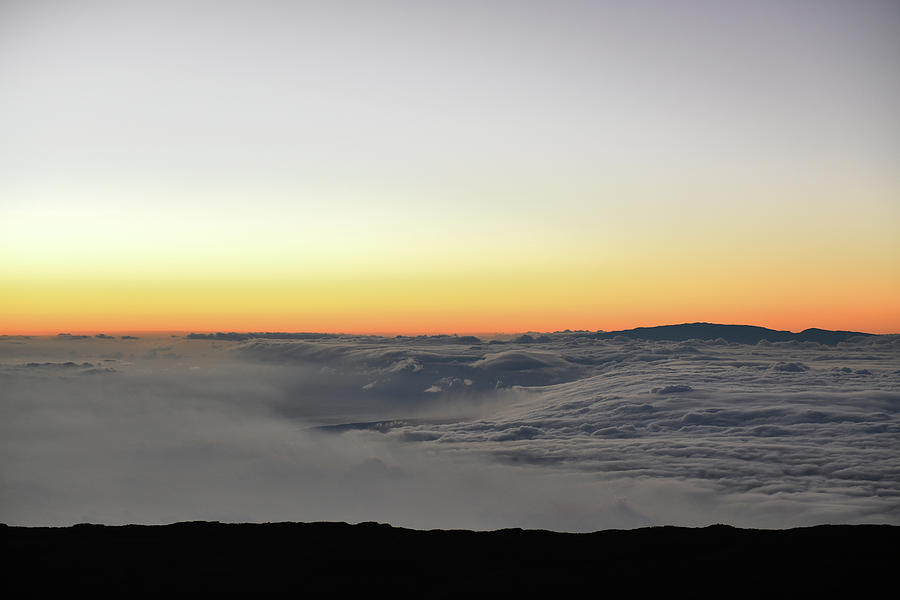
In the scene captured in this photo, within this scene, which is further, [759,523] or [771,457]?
[771,457]

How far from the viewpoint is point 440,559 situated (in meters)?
12.5

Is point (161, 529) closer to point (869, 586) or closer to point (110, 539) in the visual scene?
point (110, 539)

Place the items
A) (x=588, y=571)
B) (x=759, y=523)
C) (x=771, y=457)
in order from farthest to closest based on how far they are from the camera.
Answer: (x=771, y=457)
(x=759, y=523)
(x=588, y=571)

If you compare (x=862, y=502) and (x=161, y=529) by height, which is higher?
(x=161, y=529)

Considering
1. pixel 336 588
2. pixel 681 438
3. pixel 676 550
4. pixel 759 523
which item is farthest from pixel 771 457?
pixel 336 588

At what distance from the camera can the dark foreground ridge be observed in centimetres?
1098

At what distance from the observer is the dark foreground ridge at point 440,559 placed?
432 inches

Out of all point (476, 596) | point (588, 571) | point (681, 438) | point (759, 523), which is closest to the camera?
point (476, 596)

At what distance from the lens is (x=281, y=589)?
10883 millimetres

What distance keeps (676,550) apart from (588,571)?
2.52 metres

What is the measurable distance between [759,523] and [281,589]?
59.4m

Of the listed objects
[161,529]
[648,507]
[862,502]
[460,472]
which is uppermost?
[161,529]

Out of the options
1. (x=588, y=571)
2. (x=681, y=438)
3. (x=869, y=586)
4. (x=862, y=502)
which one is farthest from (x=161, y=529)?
(x=681, y=438)

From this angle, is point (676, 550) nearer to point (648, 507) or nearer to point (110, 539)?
point (110, 539)
